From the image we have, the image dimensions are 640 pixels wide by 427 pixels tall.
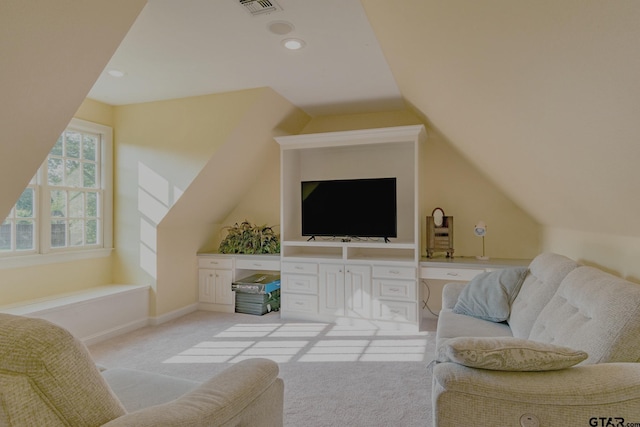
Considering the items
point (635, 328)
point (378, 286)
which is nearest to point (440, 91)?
point (635, 328)

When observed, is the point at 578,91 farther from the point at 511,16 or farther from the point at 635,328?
the point at 635,328

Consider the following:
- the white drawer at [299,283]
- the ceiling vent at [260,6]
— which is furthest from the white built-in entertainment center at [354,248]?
the ceiling vent at [260,6]

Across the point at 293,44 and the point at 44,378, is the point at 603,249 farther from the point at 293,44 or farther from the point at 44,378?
the point at 44,378

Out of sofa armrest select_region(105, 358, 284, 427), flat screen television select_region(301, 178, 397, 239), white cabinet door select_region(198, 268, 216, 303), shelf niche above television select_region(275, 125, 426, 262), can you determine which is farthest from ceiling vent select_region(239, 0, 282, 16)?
white cabinet door select_region(198, 268, 216, 303)

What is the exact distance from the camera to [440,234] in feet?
13.0

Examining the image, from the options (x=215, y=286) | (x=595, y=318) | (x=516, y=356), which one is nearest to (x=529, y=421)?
(x=516, y=356)

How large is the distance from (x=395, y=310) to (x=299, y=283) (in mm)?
1106

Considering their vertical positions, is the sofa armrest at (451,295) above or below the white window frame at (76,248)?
below

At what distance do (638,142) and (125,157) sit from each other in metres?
4.39

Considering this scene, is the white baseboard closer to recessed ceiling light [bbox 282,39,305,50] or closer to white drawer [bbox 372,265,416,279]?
white drawer [bbox 372,265,416,279]

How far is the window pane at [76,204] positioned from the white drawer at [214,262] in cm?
140

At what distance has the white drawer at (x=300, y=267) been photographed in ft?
13.4

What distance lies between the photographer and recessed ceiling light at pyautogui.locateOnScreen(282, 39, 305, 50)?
2.58m

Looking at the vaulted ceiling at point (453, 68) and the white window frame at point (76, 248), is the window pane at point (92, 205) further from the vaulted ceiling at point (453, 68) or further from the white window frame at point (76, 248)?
the vaulted ceiling at point (453, 68)
